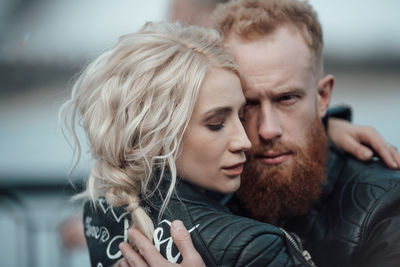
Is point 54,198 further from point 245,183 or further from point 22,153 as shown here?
point 22,153

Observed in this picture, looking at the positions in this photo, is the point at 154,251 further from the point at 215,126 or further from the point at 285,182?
the point at 285,182

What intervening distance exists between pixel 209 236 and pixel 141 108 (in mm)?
513

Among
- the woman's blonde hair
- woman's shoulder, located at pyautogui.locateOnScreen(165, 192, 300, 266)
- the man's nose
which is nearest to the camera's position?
woman's shoulder, located at pyautogui.locateOnScreen(165, 192, 300, 266)

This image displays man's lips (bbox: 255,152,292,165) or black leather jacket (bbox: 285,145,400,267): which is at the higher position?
man's lips (bbox: 255,152,292,165)

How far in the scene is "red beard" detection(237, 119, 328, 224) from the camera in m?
1.92

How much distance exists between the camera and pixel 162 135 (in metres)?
1.61

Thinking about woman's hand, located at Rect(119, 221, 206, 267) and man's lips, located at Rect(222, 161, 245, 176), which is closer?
woman's hand, located at Rect(119, 221, 206, 267)

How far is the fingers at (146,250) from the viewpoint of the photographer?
1.49 metres

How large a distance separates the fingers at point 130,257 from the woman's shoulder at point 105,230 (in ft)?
0.17

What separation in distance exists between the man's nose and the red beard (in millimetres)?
47

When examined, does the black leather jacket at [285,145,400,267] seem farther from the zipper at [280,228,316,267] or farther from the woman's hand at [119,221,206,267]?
the woman's hand at [119,221,206,267]

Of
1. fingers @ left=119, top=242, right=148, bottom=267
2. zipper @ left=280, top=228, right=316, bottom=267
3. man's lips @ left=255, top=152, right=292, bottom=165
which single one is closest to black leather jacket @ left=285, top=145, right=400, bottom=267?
zipper @ left=280, top=228, right=316, bottom=267

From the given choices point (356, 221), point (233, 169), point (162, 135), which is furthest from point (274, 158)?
point (162, 135)

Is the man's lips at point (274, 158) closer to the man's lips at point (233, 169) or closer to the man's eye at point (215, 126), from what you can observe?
the man's lips at point (233, 169)
